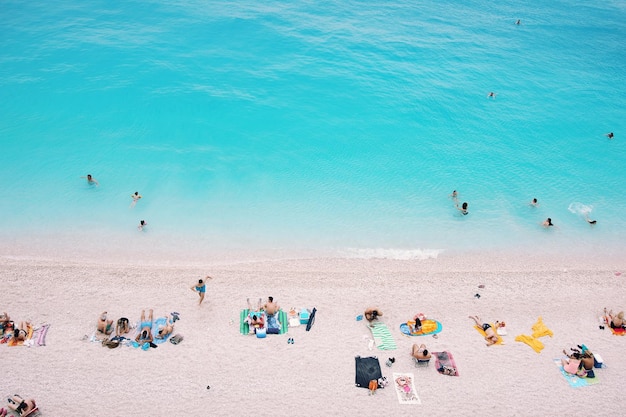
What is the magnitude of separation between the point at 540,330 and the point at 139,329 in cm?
1562

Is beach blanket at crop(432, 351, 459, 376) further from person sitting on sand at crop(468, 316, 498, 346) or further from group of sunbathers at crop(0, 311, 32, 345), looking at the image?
group of sunbathers at crop(0, 311, 32, 345)

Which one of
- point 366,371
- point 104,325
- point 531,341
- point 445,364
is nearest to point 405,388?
point 366,371

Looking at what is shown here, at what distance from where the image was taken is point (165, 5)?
4522 cm

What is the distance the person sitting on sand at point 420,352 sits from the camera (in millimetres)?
15508

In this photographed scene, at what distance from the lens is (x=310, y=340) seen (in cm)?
1667

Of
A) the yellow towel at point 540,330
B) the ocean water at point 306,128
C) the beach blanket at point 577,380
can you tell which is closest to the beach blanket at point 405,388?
the beach blanket at point 577,380

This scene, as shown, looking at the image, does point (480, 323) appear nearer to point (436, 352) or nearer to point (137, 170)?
point (436, 352)

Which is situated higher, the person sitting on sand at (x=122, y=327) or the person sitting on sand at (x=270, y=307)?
the person sitting on sand at (x=270, y=307)

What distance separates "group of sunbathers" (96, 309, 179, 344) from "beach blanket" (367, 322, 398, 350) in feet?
25.4

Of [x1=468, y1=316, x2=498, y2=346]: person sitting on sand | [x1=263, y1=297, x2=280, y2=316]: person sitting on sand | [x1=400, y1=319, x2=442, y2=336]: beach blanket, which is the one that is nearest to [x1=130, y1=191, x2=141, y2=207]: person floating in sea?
[x1=263, y1=297, x2=280, y2=316]: person sitting on sand

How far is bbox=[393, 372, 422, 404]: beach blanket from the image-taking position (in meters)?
14.6

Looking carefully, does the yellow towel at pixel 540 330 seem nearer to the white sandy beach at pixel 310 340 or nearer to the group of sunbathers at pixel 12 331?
the white sandy beach at pixel 310 340

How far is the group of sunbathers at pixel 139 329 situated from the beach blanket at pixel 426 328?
895 centimetres

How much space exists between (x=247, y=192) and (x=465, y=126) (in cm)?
1696
